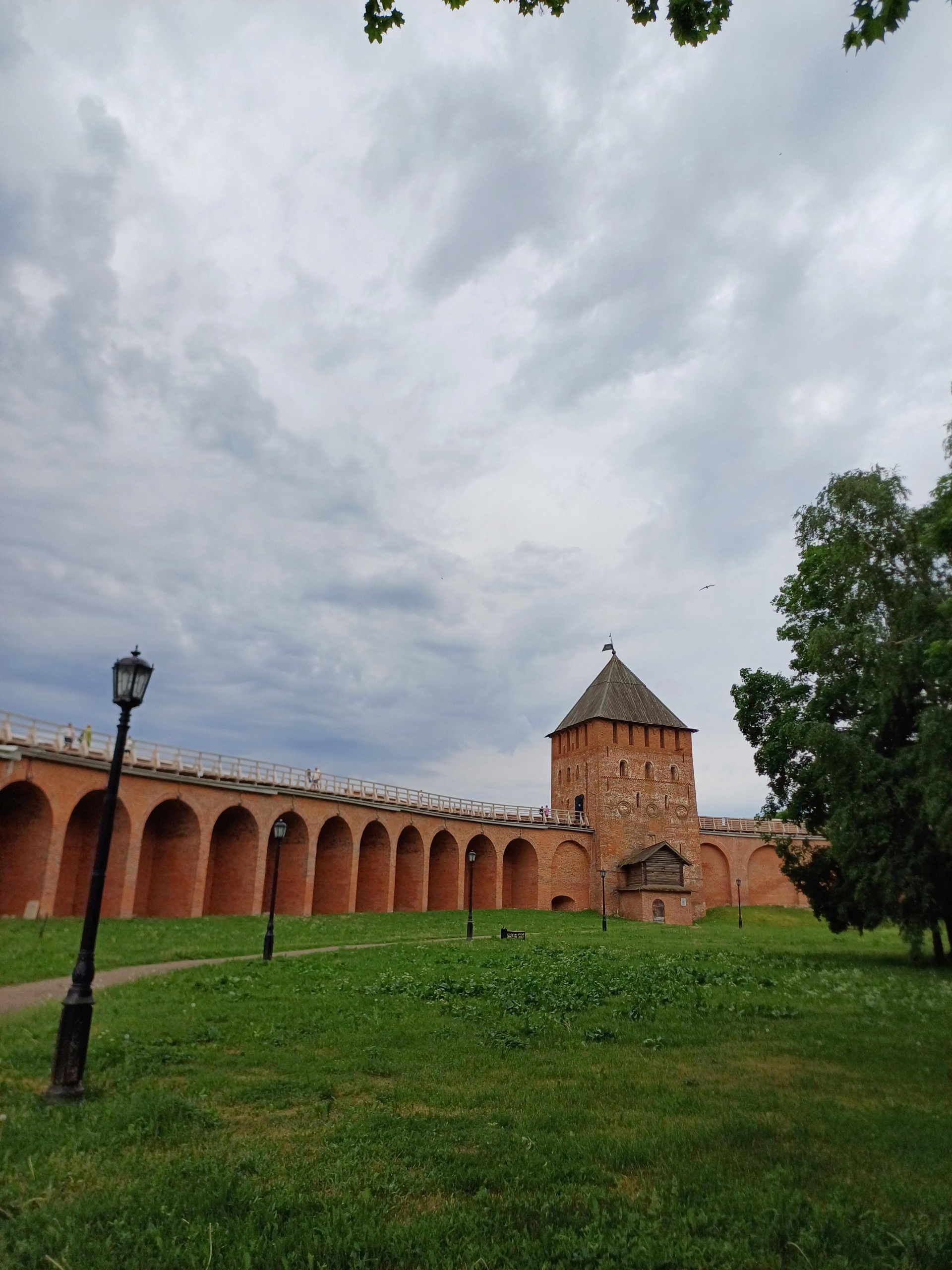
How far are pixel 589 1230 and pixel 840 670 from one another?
53.9 ft

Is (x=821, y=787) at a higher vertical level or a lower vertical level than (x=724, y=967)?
higher

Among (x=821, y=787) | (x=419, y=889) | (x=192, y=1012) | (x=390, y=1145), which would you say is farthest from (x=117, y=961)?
(x=419, y=889)

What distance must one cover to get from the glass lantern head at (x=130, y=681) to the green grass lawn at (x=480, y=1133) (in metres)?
3.11

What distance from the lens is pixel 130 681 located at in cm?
724

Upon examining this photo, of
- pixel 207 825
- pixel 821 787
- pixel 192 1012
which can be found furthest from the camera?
pixel 207 825

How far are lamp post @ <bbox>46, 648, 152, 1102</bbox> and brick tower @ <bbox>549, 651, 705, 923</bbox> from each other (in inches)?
1619

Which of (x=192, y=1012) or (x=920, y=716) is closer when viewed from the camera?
(x=192, y=1012)

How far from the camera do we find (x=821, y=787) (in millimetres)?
17969

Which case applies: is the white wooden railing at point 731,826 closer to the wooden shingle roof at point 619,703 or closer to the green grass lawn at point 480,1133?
the wooden shingle roof at point 619,703

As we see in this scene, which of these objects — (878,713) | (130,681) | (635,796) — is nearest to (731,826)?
(635,796)

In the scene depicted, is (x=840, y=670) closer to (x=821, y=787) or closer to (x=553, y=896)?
(x=821, y=787)

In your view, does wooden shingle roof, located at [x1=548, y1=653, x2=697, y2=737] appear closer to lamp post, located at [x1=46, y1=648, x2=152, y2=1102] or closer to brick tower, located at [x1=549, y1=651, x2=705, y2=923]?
brick tower, located at [x1=549, y1=651, x2=705, y2=923]

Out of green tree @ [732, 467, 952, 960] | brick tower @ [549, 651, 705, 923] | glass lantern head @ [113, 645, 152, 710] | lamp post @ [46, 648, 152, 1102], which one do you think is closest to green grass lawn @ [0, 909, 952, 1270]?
lamp post @ [46, 648, 152, 1102]

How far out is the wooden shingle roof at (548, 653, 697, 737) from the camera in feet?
164
